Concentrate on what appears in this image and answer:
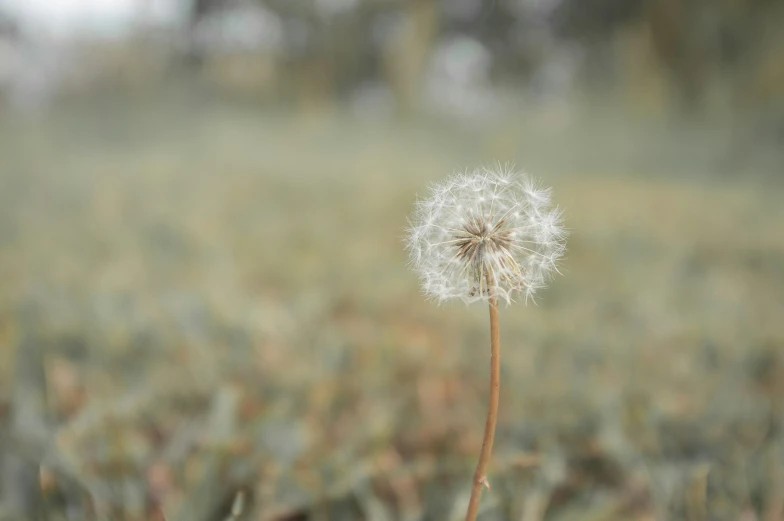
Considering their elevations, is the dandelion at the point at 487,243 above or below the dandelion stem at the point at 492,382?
above

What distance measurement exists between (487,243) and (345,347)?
129 centimetres

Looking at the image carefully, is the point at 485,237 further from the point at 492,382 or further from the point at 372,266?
the point at 372,266

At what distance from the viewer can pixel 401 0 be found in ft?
16.3

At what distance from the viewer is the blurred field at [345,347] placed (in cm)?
115

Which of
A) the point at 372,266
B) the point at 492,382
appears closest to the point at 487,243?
the point at 492,382

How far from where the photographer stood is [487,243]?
1.91ft

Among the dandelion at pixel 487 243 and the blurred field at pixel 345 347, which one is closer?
the dandelion at pixel 487 243

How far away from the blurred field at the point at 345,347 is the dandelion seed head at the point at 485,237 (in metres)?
0.30

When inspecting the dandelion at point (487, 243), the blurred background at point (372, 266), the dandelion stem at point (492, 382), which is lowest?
the dandelion stem at point (492, 382)

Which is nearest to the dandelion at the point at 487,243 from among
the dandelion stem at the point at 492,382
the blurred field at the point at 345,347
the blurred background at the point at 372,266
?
the dandelion stem at the point at 492,382

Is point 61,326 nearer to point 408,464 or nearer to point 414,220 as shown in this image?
point 408,464

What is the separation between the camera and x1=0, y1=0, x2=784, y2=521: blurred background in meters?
1.18

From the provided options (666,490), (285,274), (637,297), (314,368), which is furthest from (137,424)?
(637,297)

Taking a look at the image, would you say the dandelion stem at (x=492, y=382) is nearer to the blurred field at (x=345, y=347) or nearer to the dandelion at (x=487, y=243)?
the dandelion at (x=487, y=243)
